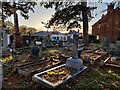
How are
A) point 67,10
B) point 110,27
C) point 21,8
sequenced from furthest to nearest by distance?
point 110,27, point 21,8, point 67,10

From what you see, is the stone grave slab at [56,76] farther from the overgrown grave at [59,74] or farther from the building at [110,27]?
the building at [110,27]

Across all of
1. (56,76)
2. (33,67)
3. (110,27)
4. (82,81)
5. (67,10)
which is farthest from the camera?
(110,27)

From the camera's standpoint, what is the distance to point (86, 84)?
5.55 m

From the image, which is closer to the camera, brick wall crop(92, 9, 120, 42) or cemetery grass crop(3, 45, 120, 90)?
cemetery grass crop(3, 45, 120, 90)

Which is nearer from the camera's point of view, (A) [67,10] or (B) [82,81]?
(B) [82,81]

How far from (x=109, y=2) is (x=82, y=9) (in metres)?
4.41

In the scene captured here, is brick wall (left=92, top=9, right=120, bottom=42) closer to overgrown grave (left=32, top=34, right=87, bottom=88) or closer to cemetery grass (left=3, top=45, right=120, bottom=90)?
overgrown grave (left=32, top=34, right=87, bottom=88)

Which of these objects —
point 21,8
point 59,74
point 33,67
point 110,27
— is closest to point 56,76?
point 59,74

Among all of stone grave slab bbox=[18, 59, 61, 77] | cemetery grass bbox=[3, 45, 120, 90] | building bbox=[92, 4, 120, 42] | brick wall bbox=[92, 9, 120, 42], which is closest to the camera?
cemetery grass bbox=[3, 45, 120, 90]

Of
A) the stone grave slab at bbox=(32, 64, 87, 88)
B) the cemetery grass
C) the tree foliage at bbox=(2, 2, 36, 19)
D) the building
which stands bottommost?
the cemetery grass

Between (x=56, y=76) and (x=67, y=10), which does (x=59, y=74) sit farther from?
(x=67, y=10)

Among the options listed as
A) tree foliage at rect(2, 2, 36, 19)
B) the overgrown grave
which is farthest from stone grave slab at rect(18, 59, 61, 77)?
tree foliage at rect(2, 2, 36, 19)

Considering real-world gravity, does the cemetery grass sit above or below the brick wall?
below

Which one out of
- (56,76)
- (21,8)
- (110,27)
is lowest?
(56,76)
